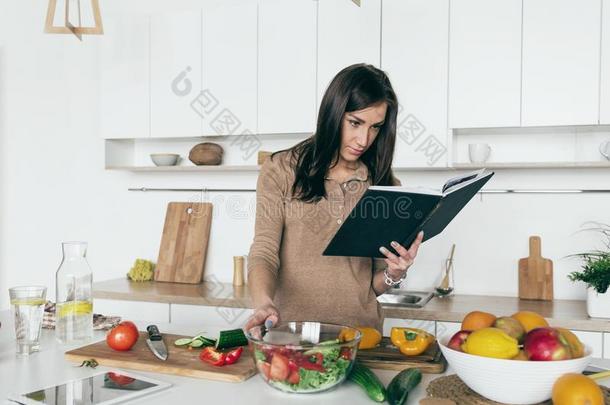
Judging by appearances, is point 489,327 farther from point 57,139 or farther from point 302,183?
point 57,139

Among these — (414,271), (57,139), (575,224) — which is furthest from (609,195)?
(57,139)

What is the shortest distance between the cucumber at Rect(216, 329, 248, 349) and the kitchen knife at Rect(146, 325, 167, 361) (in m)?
0.13

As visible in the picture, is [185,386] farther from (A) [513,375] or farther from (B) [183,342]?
(A) [513,375]

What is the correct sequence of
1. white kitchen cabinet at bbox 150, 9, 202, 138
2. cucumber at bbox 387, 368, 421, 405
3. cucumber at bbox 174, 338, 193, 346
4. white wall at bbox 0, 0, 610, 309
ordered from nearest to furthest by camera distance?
cucumber at bbox 387, 368, 421, 405 < cucumber at bbox 174, 338, 193, 346 < white kitchen cabinet at bbox 150, 9, 202, 138 < white wall at bbox 0, 0, 610, 309

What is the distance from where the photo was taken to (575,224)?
3.10 meters

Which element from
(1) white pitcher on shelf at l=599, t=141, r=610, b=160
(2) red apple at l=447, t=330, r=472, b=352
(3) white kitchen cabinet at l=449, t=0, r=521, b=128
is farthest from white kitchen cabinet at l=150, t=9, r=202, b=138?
(2) red apple at l=447, t=330, r=472, b=352


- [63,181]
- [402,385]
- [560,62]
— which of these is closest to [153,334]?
[402,385]

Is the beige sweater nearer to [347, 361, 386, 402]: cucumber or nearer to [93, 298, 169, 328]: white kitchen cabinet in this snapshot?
[347, 361, 386, 402]: cucumber

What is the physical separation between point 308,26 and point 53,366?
2236mm

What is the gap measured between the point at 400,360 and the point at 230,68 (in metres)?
2.27

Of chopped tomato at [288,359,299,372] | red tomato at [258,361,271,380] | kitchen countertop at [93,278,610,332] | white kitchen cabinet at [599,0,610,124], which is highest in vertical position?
white kitchen cabinet at [599,0,610,124]

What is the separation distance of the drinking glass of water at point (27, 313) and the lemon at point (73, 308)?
94 millimetres

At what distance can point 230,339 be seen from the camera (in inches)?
59.7

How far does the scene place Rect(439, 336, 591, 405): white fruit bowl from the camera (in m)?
1.08
